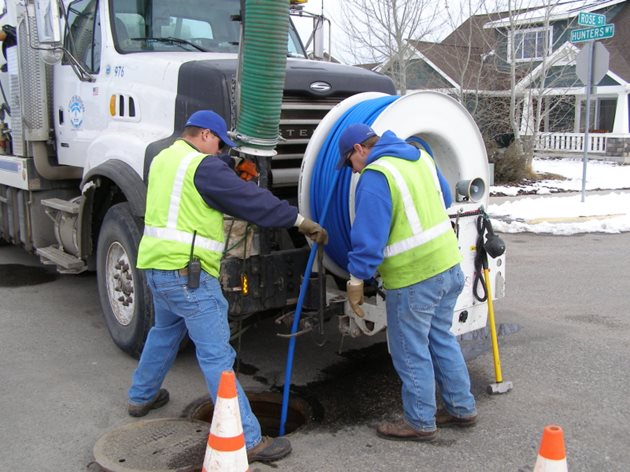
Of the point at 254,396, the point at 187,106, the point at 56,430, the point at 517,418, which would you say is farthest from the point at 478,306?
the point at 56,430

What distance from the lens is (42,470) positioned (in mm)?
3549

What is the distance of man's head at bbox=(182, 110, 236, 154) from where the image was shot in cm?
384

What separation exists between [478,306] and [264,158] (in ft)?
5.45

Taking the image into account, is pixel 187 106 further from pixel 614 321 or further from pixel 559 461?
pixel 614 321

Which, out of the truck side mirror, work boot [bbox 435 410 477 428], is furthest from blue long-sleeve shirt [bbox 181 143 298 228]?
the truck side mirror

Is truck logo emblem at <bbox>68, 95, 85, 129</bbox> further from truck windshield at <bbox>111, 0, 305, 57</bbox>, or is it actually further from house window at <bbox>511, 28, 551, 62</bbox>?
house window at <bbox>511, 28, 551, 62</bbox>

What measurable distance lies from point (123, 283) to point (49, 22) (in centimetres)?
214

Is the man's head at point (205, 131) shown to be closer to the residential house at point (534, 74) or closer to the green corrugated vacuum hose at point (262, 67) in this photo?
the green corrugated vacuum hose at point (262, 67)

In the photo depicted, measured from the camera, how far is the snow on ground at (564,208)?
10.7 meters

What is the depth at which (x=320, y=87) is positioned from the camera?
4898 mm

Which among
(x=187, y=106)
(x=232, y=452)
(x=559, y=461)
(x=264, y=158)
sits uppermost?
(x=187, y=106)

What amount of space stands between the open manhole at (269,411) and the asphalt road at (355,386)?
9 cm

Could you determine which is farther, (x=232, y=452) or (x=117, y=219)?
(x=117, y=219)

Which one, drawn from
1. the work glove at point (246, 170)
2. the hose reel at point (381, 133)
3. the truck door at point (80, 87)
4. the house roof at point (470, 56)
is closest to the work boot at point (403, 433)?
the hose reel at point (381, 133)
